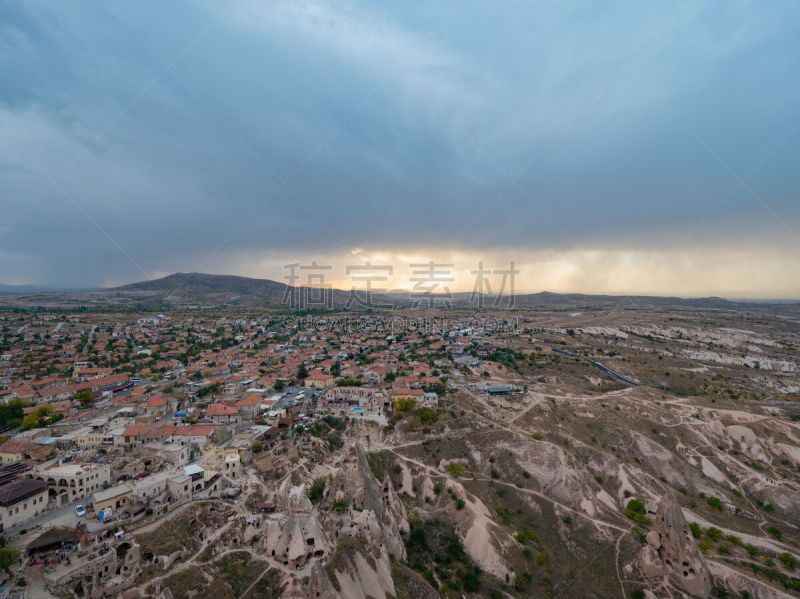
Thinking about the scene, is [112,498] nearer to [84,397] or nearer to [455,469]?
[84,397]

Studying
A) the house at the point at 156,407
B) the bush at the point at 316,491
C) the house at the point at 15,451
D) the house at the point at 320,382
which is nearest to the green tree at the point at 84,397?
the house at the point at 156,407

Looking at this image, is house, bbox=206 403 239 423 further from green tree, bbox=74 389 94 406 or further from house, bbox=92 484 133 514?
green tree, bbox=74 389 94 406

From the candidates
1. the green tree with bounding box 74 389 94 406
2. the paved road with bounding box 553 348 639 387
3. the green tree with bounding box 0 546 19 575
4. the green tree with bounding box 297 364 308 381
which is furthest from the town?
the paved road with bounding box 553 348 639 387

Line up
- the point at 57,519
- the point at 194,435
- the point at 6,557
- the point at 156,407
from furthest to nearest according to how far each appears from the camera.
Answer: the point at 156,407 → the point at 194,435 → the point at 57,519 → the point at 6,557

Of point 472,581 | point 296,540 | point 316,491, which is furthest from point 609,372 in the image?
point 296,540

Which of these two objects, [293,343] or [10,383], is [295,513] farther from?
[293,343]

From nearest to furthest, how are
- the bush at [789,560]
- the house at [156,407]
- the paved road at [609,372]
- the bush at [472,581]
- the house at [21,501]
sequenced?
the house at [21,501]
the bush at [472,581]
the bush at [789,560]
the house at [156,407]
the paved road at [609,372]

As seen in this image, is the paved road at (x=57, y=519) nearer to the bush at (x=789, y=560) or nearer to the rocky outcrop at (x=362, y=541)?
the rocky outcrop at (x=362, y=541)

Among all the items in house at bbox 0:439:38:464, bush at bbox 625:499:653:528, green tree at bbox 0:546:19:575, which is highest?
house at bbox 0:439:38:464
